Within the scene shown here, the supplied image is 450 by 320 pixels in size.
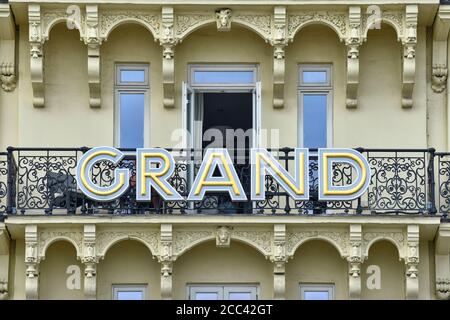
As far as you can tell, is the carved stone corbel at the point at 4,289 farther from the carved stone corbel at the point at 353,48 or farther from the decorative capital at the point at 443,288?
the decorative capital at the point at 443,288

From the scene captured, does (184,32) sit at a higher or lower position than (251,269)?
higher

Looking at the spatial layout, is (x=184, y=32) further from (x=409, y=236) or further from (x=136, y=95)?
(x=409, y=236)

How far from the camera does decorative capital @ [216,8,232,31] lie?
196 ft

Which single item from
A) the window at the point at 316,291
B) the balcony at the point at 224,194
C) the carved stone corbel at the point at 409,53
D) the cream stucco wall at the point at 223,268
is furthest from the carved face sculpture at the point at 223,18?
the window at the point at 316,291

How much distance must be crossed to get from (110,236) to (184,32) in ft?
12.4

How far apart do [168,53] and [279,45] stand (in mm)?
1876

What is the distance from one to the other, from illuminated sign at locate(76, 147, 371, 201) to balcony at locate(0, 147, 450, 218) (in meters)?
0.27

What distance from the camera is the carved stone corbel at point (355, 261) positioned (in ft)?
192

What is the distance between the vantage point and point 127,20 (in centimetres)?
5975

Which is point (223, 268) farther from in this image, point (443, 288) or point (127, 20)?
point (127, 20)

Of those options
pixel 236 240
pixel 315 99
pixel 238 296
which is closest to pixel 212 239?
pixel 236 240
